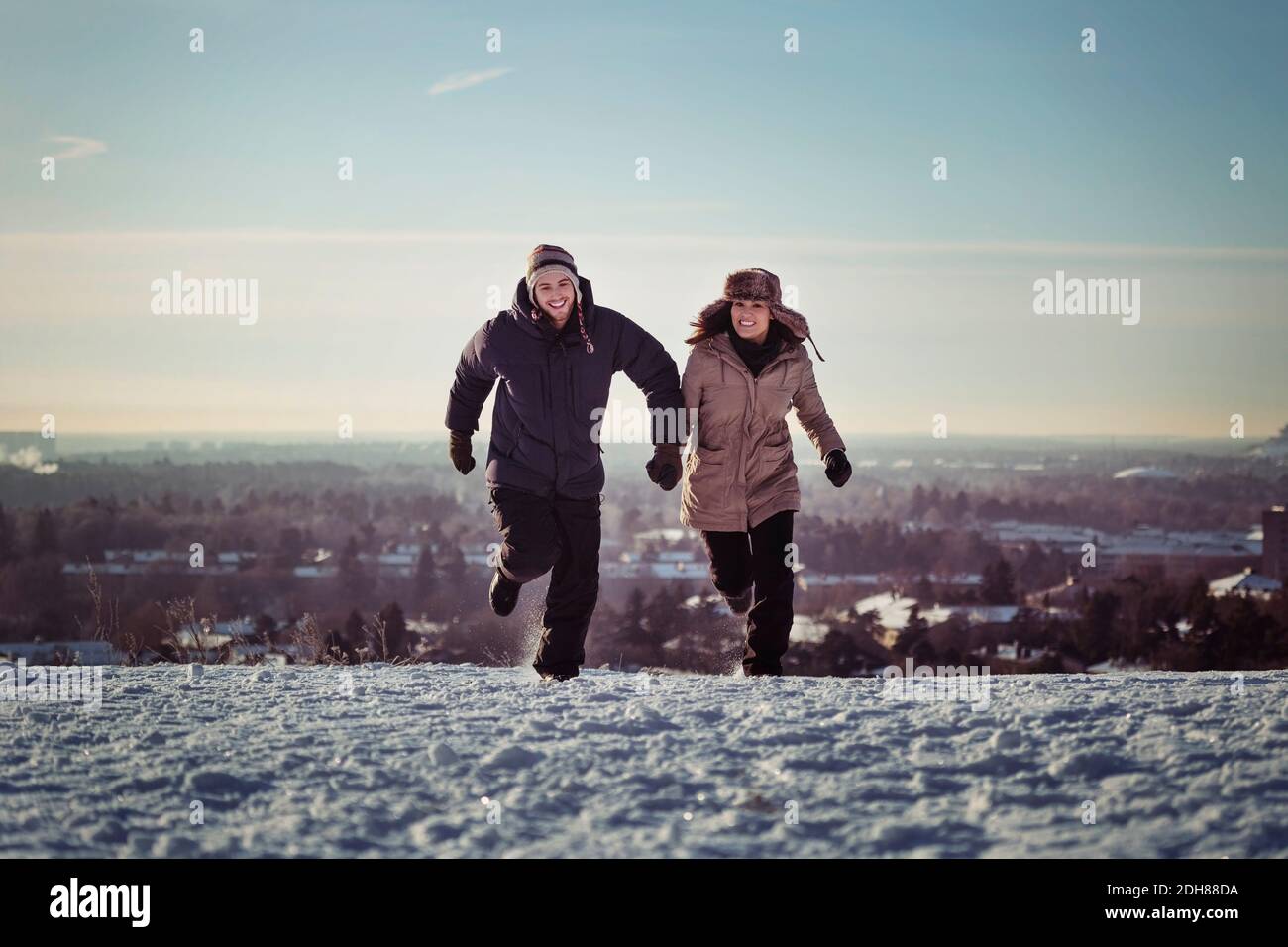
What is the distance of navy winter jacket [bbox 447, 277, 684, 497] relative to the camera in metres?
5.61

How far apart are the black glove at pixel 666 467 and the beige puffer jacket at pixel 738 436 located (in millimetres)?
114

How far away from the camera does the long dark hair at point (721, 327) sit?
593 cm

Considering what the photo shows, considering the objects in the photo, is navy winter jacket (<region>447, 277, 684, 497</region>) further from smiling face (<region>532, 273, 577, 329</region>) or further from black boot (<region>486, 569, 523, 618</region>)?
black boot (<region>486, 569, 523, 618</region>)

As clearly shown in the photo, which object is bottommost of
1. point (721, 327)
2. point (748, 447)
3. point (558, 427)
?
point (748, 447)

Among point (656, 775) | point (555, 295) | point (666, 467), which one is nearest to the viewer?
point (656, 775)

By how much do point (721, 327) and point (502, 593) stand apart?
176cm

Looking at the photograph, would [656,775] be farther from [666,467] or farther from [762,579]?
[666,467]

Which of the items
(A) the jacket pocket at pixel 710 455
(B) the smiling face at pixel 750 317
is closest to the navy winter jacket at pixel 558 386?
(A) the jacket pocket at pixel 710 455

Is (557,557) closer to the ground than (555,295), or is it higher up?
closer to the ground

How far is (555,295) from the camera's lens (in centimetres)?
554

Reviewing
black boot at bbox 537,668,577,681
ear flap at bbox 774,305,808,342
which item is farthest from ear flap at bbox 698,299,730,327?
black boot at bbox 537,668,577,681

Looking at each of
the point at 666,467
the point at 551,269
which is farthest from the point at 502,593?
the point at 551,269

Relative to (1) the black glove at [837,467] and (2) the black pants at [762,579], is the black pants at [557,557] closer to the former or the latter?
(2) the black pants at [762,579]

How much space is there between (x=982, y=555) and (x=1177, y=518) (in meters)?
19.3
